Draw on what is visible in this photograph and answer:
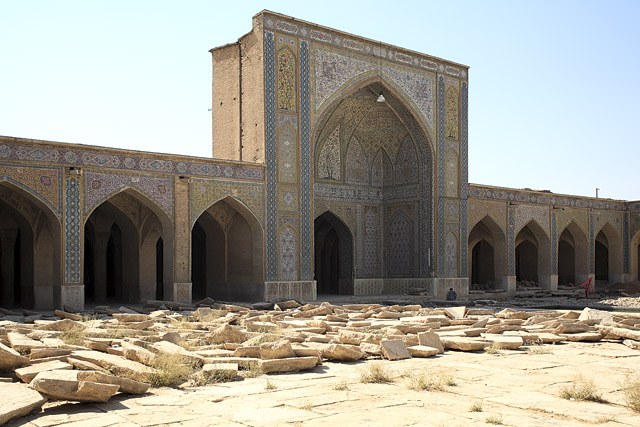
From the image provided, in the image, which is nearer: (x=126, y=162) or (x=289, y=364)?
(x=289, y=364)

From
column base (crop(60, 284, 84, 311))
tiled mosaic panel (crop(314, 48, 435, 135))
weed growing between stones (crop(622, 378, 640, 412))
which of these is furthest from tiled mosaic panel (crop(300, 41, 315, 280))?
weed growing between stones (crop(622, 378, 640, 412))

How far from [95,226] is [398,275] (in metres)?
9.64

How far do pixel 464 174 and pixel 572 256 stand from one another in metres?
8.82

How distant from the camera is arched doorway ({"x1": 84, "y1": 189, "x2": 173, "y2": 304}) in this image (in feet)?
58.9

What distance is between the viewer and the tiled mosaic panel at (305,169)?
18.5 m

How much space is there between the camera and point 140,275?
18.2m

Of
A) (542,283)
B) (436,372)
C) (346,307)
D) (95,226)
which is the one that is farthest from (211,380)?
(542,283)

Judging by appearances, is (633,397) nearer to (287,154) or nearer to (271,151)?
(271,151)

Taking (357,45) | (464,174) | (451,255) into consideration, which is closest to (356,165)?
(464,174)

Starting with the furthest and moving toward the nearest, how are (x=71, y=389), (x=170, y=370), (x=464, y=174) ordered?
1. (x=464, y=174)
2. (x=170, y=370)
3. (x=71, y=389)

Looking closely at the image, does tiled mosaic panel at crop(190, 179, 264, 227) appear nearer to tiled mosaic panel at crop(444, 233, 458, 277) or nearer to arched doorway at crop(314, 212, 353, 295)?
arched doorway at crop(314, 212, 353, 295)

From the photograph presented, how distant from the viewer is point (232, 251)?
61.8 feet

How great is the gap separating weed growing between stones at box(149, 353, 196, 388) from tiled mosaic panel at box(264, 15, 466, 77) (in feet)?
43.5

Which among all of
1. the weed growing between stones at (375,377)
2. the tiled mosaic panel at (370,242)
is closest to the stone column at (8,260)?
the tiled mosaic panel at (370,242)
